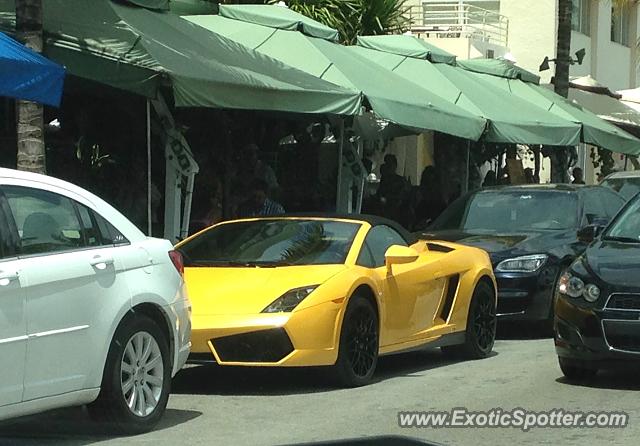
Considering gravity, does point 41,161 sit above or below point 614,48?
below

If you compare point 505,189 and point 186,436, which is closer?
→ point 186,436

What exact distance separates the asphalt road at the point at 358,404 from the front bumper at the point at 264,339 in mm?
309

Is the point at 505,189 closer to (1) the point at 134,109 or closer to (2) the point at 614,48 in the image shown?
(1) the point at 134,109

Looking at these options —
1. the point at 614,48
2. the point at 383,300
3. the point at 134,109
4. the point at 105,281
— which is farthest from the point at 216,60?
the point at 614,48

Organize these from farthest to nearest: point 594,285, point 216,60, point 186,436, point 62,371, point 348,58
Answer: point 348,58 → point 216,60 → point 594,285 → point 186,436 → point 62,371

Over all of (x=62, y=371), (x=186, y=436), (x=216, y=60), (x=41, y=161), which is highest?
(x=216, y=60)

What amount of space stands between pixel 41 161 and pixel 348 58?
753 cm

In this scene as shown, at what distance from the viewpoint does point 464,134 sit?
1750 cm

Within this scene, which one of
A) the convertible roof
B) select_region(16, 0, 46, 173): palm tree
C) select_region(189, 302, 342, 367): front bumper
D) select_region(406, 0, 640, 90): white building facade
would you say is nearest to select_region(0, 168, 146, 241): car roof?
select_region(189, 302, 342, 367): front bumper

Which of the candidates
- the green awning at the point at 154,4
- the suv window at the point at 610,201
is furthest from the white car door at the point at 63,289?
the suv window at the point at 610,201

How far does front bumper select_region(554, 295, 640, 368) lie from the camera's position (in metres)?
8.87

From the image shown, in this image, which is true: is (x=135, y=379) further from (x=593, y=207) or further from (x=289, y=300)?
(x=593, y=207)

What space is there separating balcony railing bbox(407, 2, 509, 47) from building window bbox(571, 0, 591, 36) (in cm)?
→ 348

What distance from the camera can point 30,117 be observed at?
1045 centimetres
